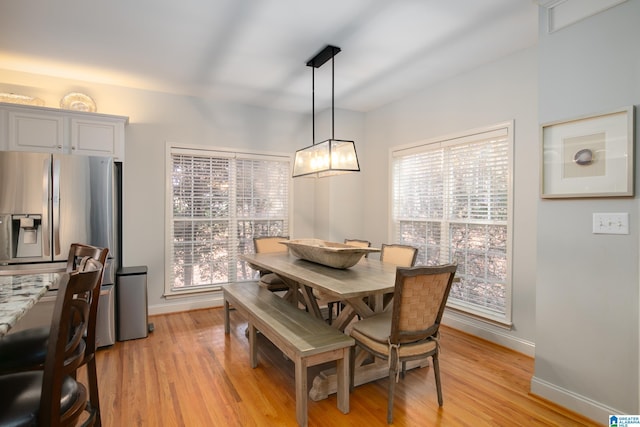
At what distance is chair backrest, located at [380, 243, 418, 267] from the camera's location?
3.29m

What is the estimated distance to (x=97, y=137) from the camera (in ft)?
11.5

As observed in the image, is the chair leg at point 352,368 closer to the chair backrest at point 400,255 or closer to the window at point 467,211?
the chair backrest at point 400,255

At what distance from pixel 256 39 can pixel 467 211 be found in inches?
104

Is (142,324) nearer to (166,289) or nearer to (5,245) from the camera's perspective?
(166,289)

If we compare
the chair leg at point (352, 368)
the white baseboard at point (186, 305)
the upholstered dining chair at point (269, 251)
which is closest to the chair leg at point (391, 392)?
the chair leg at point (352, 368)

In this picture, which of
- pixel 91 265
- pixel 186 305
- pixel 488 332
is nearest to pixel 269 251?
pixel 186 305

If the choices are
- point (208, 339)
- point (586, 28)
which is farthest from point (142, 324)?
point (586, 28)

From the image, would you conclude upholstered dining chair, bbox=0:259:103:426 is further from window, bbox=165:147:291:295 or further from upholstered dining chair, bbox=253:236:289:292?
window, bbox=165:147:291:295

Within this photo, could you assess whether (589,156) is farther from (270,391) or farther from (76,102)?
(76,102)

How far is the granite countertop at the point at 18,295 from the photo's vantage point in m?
0.98

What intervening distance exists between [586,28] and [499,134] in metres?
1.18

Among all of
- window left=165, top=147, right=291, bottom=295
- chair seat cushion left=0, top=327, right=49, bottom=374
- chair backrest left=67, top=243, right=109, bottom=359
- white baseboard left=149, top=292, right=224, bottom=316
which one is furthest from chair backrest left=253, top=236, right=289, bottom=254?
chair seat cushion left=0, top=327, right=49, bottom=374

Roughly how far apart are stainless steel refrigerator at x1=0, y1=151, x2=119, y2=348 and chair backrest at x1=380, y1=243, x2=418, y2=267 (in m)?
2.80

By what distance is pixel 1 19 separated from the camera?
2572mm
